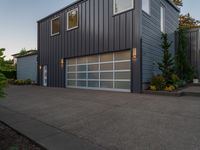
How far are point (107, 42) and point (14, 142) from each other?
26.7ft

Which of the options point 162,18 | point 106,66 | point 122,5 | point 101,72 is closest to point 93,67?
point 101,72

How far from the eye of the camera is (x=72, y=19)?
13.3 m

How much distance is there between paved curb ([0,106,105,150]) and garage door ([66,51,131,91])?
5995mm

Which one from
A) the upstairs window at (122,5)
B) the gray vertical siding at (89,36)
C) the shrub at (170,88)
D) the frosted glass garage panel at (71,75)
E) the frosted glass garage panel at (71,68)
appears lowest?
the shrub at (170,88)

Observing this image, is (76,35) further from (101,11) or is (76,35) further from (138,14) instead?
(138,14)

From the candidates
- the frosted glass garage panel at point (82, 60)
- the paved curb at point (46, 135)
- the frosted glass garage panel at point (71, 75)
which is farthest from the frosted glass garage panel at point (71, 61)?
the paved curb at point (46, 135)

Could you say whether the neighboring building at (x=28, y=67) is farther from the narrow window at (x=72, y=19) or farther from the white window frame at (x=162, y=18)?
the white window frame at (x=162, y=18)

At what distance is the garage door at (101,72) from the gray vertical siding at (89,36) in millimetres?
424

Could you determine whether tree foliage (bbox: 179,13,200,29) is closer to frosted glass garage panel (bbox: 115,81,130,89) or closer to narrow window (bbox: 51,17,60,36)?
narrow window (bbox: 51,17,60,36)

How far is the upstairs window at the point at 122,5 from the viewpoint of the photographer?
31.3 feet

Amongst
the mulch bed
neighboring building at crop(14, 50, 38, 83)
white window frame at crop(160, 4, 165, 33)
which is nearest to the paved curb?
the mulch bed

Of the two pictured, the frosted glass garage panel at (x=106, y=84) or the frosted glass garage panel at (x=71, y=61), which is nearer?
the frosted glass garage panel at (x=106, y=84)

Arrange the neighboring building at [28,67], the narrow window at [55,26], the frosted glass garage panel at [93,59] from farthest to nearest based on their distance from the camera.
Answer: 1. the neighboring building at [28,67]
2. the narrow window at [55,26]
3. the frosted glass garage panel at [93,59]

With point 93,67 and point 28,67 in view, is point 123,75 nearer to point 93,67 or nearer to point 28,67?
point 93,67
